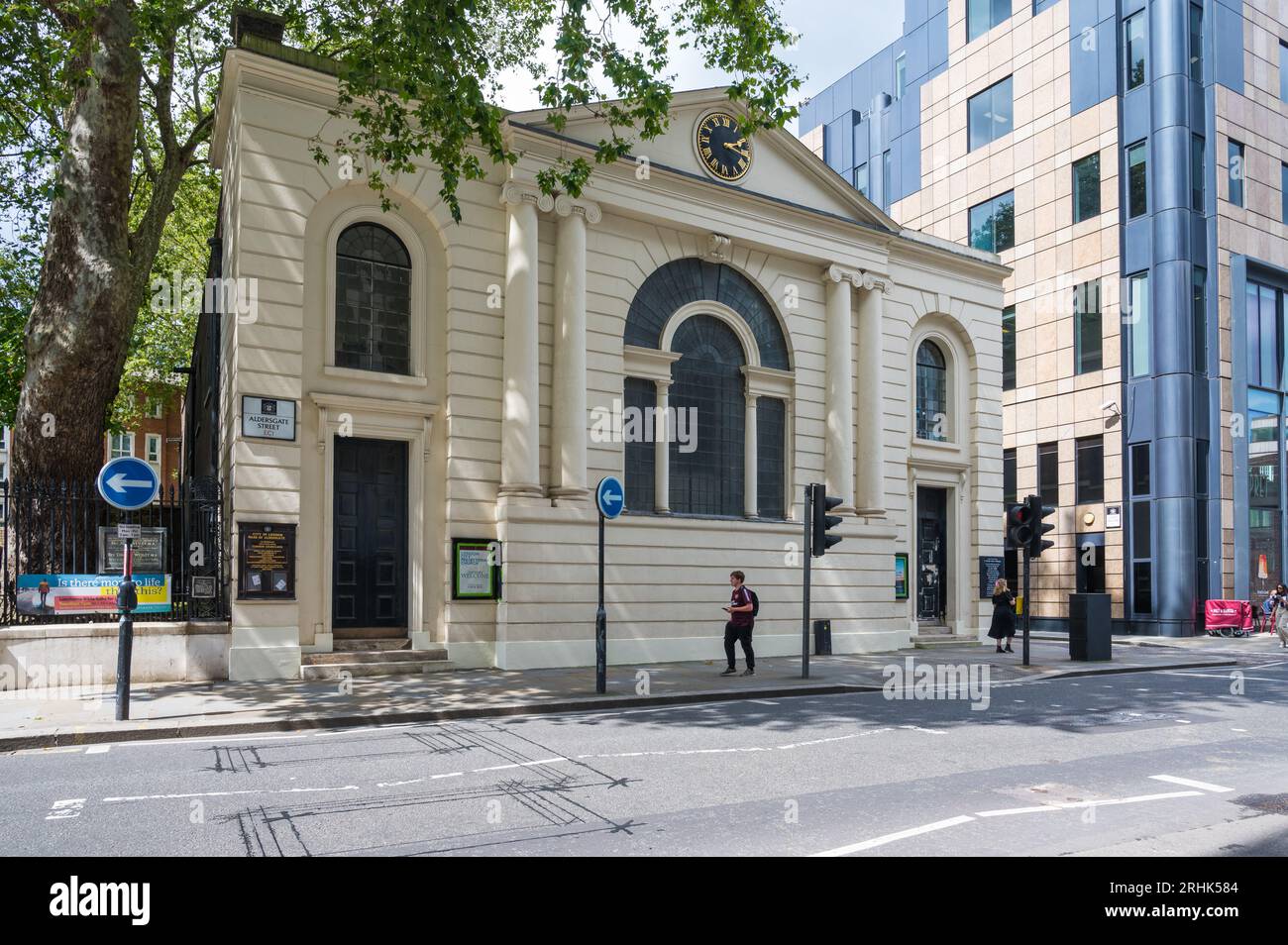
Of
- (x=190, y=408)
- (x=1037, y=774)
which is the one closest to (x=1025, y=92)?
(x=190, y=408)

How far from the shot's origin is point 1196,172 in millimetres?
29844

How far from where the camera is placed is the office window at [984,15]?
3469cm

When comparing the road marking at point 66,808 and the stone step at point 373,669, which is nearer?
the road marking at point 66,808

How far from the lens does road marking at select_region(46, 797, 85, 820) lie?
673 centimetres

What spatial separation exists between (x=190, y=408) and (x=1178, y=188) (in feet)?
97.7

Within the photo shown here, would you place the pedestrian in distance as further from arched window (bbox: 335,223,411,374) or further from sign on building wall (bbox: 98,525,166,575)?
sign on building wall (bbox: 98,525,166,575)

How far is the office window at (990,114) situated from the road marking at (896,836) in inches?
1291

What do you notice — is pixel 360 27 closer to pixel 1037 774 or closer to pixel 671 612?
pixel 671 612

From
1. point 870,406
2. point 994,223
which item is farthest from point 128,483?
point 994,223

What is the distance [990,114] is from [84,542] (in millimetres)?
32026

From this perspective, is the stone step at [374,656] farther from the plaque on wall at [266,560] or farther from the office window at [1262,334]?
the office window at [1262,334]

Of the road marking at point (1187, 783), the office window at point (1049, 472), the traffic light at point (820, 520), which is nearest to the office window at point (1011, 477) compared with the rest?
the office window at point (1049, 472)

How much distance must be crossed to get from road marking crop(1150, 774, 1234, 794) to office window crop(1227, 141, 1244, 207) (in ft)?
92.8

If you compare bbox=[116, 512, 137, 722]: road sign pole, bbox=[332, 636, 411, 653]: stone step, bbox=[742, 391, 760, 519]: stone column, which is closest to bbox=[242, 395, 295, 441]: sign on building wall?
bbox=[332, 636, 411, 653]: stone step
